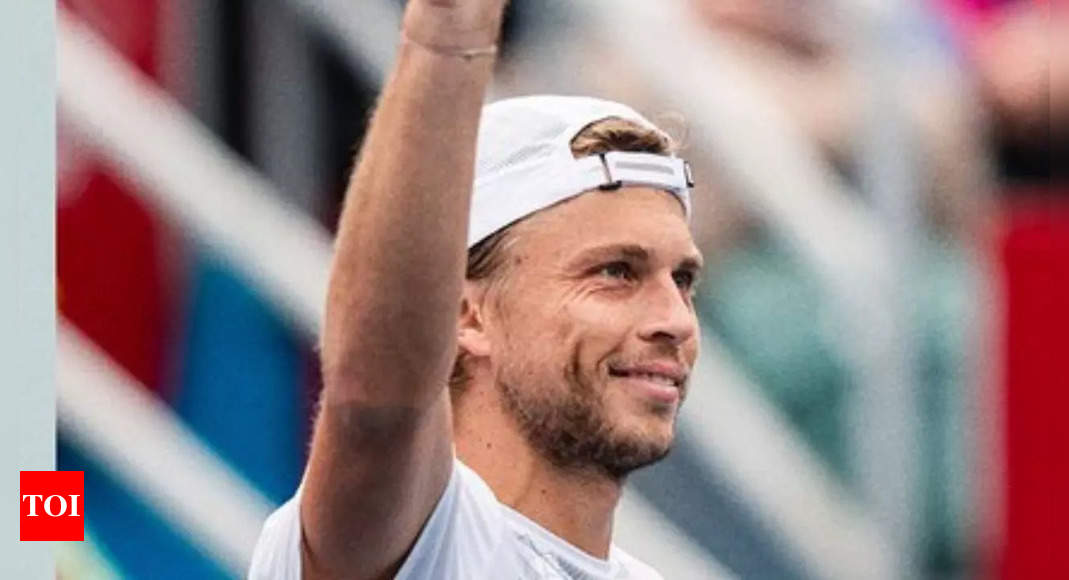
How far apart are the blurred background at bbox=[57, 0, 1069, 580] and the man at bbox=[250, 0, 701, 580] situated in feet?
5.61

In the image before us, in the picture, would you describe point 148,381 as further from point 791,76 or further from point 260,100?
point 791,76

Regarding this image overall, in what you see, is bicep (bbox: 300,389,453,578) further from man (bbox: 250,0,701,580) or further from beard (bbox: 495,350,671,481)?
beard (bbox: 495,350,671,481)

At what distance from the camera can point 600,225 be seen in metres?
2.27

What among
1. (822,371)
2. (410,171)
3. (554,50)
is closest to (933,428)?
(822,371)

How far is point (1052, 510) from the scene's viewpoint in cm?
398

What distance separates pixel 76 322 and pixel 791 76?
123cm

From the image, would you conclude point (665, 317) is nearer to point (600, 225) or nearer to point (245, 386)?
point (600, 225)

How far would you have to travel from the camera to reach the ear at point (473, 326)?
228 cm

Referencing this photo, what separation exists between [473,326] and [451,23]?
1.94 ft

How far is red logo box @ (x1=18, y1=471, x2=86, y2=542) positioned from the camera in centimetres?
373

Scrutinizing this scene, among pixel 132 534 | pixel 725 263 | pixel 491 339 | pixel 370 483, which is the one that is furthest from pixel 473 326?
pixel 132 534

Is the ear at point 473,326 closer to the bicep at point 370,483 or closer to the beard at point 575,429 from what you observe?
the beard at point 575,429

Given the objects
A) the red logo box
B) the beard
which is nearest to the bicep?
the beard

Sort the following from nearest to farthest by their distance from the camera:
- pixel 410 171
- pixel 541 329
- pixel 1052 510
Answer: pixel 410 171
pixel 541 329
pixel 1052 510
